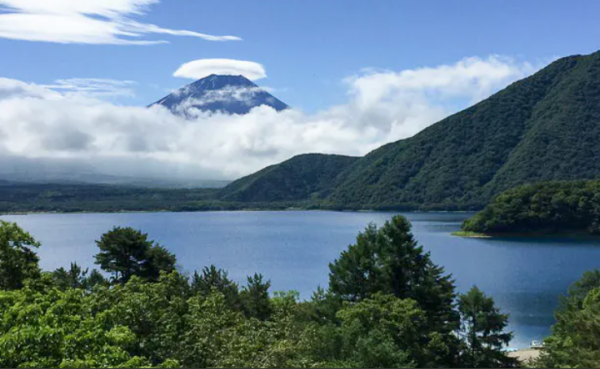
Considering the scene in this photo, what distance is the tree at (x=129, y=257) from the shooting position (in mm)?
33406

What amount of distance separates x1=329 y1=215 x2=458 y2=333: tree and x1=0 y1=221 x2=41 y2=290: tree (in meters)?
13.6

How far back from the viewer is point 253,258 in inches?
2960

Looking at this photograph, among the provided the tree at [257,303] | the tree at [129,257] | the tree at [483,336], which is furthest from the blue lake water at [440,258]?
the tree at [129,257]

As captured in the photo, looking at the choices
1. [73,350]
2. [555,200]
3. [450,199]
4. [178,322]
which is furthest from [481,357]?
[450,199]

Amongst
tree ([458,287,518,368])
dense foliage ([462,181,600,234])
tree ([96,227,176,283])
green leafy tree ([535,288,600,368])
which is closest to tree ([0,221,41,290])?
tree ([96,227,176,283])

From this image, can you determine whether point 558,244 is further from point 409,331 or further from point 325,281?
point 409,331

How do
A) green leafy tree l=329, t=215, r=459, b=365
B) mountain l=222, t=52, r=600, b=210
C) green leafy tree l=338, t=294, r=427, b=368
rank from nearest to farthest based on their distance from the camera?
green leafy tree l=338, t=294, r=427, b=368
green leafy tree l=329, t=215, r=459, b=365
mountain l=222, t=52, r=600, b=210

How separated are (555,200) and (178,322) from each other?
300 ft

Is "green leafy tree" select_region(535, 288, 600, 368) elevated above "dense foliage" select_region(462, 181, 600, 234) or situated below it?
below

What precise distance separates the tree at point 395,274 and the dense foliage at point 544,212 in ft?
248

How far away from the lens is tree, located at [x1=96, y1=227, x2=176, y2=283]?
33.4m

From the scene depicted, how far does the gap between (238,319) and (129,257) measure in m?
14.8

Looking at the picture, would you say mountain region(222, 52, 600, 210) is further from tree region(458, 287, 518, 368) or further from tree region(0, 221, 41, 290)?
tree region(0, 221, 41, 290)

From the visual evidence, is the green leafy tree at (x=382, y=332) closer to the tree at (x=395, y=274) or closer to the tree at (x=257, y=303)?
the tree at (x=395, y=274)
